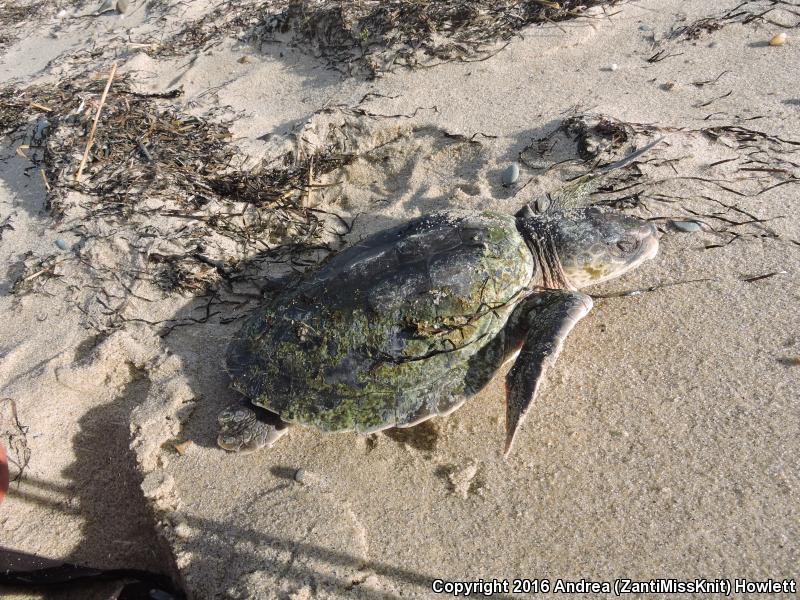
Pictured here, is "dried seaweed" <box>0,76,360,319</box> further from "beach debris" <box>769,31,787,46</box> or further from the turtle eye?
"beach debris" <box>769,31,787,46</box>

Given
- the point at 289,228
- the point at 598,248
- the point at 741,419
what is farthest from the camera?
the point at 289,228

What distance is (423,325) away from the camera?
1.92 metres

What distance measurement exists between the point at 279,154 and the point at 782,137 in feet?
9.54

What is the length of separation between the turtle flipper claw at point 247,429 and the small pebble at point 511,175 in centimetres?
177

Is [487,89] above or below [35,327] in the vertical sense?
above

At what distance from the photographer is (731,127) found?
2.73 meters

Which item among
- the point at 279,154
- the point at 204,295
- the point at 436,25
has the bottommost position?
the point at 204,295

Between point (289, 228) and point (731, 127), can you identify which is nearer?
point (731, 127)

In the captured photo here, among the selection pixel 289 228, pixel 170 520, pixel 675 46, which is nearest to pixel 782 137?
pixel 675 46

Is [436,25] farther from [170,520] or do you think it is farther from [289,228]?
[170,520]

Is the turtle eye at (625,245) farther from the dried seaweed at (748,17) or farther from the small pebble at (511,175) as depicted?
the dried seaweed at (748,17)

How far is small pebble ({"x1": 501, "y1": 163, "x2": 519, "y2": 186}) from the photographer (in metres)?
2.79

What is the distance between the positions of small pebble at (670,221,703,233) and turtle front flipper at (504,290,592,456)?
784 mm

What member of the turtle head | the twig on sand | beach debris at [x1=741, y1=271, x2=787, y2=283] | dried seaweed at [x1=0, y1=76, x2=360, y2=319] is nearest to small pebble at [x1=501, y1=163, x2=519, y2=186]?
the turtle head
